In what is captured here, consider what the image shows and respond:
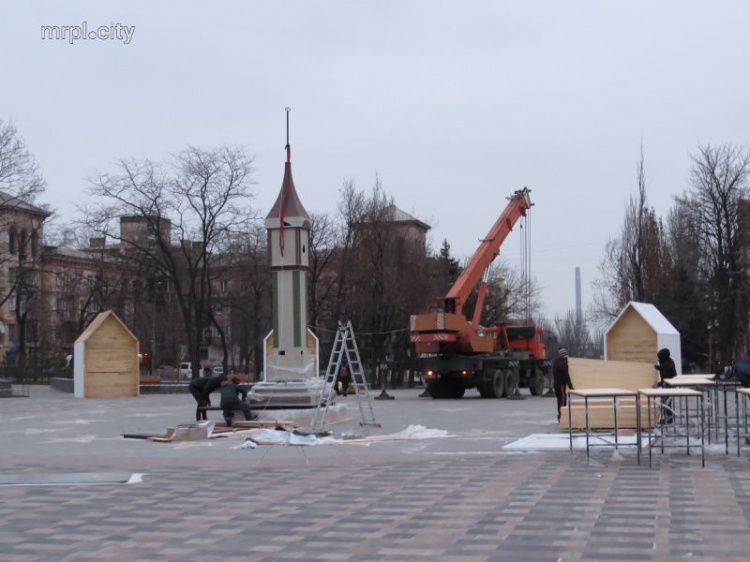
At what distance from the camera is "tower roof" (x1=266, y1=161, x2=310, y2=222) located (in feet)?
81.9

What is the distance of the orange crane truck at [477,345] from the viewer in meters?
33.3

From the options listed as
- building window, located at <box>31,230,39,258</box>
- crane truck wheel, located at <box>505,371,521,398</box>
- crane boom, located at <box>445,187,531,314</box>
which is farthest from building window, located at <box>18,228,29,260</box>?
crane truck wheel, located at <box>505,371,521,398</box>

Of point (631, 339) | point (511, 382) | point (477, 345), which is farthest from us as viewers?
point (511, 382)

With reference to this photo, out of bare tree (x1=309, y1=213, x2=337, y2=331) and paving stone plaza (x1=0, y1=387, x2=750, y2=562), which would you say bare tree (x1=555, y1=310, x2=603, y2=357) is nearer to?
bare tree (x1=309, y1=213, x2=337, y2=331)

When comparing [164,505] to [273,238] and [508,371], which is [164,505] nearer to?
[273,238]

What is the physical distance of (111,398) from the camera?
1469 inches

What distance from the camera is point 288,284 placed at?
2488 centimetres

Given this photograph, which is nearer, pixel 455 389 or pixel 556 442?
pixel 556 442

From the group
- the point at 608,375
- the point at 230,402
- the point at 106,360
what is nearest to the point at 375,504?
the point at 230,402

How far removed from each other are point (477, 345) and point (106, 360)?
48.4ft

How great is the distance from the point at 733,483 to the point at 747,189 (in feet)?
130

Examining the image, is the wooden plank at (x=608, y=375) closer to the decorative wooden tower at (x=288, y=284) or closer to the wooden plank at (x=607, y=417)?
the wooden plank at (x=607, y=417)

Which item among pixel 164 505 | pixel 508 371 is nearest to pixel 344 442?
pixel 164 505

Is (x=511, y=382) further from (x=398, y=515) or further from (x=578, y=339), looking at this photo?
(x=578, y=339)
